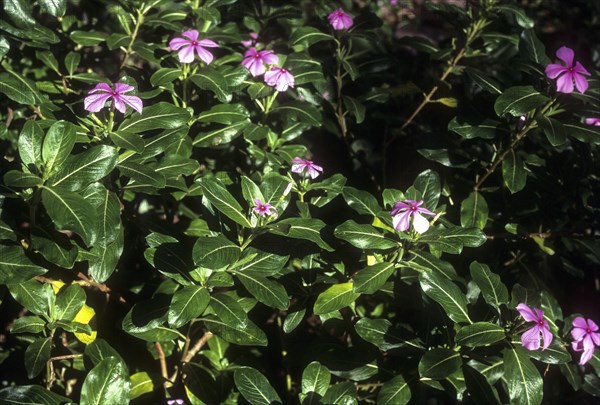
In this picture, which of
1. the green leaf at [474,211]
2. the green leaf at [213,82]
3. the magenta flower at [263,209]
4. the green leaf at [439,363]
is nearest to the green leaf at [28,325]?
the magenta flower at [263,209]

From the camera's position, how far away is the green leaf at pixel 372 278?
6.15 ft

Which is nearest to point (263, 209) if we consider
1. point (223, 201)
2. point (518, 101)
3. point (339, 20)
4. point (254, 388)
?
point (223, 201)

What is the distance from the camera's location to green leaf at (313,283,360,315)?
1968mm

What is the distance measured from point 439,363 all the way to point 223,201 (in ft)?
2.49

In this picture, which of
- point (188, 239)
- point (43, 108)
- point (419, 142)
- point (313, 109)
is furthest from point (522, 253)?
point (43, 108)

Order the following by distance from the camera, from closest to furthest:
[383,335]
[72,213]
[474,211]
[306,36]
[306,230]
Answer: [72,213]
[306,230]
[383,335]
[474,211]
[306,36]

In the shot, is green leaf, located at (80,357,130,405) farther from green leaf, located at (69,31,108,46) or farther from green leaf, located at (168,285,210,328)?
green leaf, located at (69,31,108,46)

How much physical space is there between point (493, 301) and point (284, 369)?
0.93 metres

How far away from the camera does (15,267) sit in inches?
73.7

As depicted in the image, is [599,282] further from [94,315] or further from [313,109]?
[94,315]

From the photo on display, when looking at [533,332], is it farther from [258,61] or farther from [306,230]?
[258,61]

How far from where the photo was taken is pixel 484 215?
2428mm

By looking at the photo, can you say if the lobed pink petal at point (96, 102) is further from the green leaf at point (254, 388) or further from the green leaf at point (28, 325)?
the green leaf at point (254, 388)

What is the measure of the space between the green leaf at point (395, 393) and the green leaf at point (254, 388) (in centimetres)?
32
